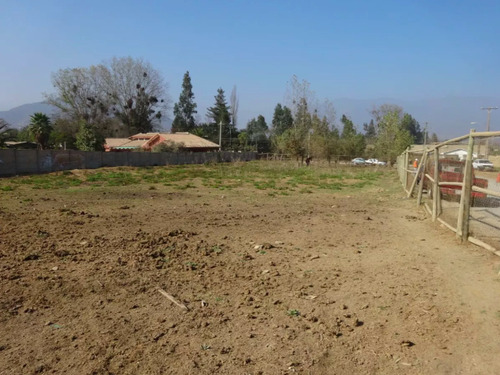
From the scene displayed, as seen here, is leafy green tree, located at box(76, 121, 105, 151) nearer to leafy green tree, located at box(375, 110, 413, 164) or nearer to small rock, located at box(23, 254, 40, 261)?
leafy green tree, located at box(375, 110, 413, 164)

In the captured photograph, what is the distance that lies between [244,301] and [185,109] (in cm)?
9550

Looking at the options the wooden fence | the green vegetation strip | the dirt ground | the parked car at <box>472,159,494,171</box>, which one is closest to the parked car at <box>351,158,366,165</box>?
the wooden fence

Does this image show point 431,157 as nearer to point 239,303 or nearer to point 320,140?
point 239,303

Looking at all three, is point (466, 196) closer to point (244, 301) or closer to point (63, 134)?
point (244, 301)

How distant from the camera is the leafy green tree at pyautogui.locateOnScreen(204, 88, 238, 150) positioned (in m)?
89.0

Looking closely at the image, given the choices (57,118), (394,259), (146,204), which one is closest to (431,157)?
(394,259)

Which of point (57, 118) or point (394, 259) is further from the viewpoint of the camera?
point (57, 118)

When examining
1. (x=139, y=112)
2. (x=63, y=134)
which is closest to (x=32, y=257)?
(x=63, y=134)

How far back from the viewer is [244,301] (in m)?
4.25

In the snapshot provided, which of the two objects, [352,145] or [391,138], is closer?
[391,138]

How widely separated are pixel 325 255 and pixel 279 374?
3222mm

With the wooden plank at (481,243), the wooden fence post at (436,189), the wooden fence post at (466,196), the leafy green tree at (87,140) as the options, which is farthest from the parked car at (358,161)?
the wooden plank at (481,243)

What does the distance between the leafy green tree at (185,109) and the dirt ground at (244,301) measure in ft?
298

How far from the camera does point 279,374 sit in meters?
2.96
